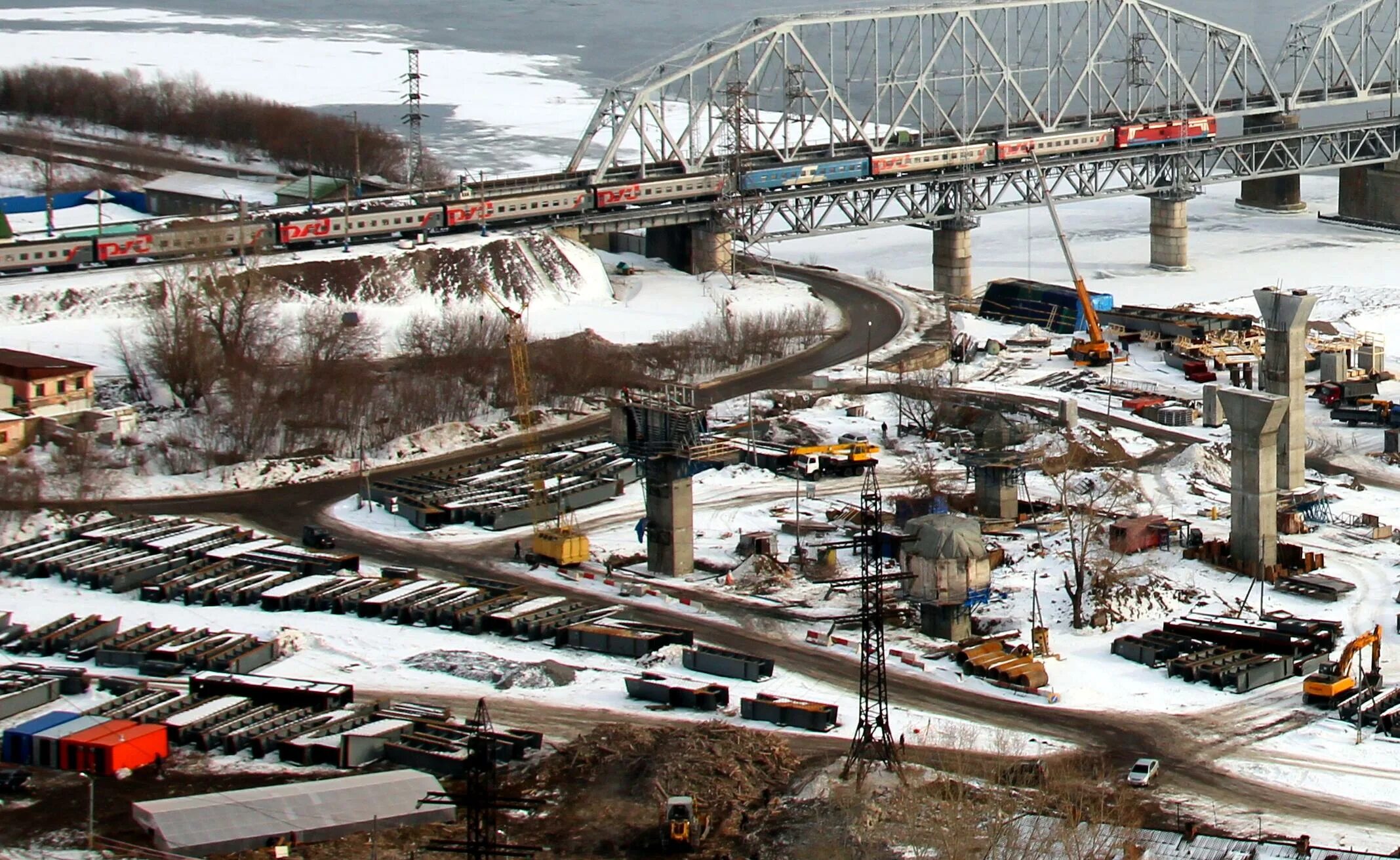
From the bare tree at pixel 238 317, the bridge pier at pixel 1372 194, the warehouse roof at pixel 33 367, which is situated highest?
the bridge pier at pixel 1372 194

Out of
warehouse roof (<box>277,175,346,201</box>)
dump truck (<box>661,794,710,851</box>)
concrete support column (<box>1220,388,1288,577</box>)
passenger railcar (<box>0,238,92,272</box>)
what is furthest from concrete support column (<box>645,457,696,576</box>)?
warehouse roof (<box>277,175,346,201</box>)

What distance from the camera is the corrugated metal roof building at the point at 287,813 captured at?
3234 centimetres

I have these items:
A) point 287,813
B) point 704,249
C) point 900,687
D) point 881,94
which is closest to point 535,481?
point 900,687

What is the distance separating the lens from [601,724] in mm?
37219

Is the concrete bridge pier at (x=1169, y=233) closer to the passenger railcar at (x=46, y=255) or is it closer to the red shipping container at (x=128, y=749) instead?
the passenger railcar at (x=46, y=255)

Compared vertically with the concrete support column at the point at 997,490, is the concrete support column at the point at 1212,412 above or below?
above

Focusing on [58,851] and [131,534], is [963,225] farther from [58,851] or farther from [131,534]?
[58,851]

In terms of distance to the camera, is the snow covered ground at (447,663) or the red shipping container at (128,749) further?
the snow covered ground at (447,663)

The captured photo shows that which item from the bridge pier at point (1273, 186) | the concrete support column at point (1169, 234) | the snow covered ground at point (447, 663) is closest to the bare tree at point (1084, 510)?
the snow covered ground at point (447, 663)

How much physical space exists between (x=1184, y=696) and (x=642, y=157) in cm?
4529

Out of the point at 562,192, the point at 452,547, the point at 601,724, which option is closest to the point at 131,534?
the point at 452,547

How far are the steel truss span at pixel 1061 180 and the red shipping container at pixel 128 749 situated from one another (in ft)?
150

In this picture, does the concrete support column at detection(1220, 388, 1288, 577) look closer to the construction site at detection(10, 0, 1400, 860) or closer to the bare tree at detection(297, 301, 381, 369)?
the construction site at detection(10, 0, 1400, 860)

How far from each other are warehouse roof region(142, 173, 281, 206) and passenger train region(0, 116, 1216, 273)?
16.0 m
